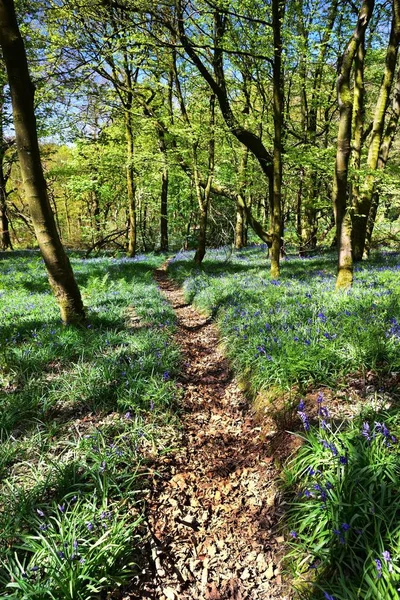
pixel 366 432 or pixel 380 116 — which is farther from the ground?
pixel 380 116

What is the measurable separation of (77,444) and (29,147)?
15.2 feet

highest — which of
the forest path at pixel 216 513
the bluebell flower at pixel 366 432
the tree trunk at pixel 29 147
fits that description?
the tree trunk at pixel 29 147

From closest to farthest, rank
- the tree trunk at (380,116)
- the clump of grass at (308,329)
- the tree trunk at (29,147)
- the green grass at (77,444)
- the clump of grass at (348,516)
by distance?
1. the clump of grass at (348,516)
2. the green grass at (77,444)
3. the clump of grass at (308,329)
4. the tree trunk at (29,147)
5. the tree trunk at (380,116)

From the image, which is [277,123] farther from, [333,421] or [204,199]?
[333,421]

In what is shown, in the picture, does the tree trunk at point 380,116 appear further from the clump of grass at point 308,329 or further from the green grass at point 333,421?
the green grass at point 333,421

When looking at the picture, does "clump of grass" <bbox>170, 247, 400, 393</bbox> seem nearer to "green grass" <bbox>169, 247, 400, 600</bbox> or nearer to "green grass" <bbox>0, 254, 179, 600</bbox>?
"green grass" <bbox>169, 247, 400, 600</bbox>

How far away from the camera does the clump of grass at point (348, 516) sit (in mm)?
1873

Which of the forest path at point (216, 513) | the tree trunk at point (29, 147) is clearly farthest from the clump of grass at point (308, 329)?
the tree trunk at point (29, 147)

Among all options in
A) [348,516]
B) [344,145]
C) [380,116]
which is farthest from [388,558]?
[380,116]

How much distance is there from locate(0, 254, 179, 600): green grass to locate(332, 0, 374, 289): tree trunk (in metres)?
4.24

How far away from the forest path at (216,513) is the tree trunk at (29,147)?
130 inches

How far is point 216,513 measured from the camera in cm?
307

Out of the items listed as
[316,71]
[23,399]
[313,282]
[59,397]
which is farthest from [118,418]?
[316,71]

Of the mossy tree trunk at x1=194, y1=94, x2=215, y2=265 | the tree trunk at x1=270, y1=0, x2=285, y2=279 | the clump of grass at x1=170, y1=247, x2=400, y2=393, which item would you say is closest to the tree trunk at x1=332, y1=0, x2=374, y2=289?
the clump of grass at x1=170, y1=247, x2=400, y2=393
